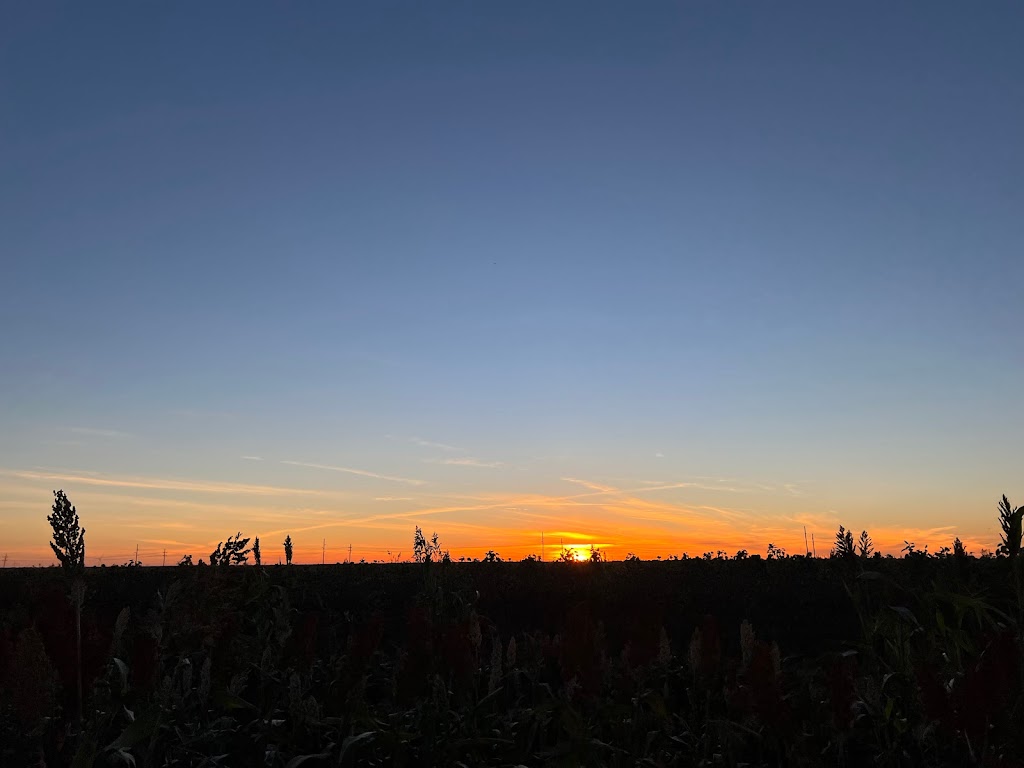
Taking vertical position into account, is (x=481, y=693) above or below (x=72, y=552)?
below

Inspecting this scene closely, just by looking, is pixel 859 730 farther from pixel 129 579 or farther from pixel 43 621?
pixel 129 579

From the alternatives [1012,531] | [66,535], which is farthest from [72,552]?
[1012,531]

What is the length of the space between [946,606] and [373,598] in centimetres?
1412

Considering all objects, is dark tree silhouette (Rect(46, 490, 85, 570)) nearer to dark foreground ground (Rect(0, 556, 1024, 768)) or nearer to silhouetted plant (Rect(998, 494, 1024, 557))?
dark foreground ground (Rect(0, 556, 1024, 768))

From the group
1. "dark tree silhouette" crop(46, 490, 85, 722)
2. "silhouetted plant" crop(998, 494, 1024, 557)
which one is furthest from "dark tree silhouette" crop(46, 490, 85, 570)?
"silhouetted plant" crop(998, 494, 1024, 557)

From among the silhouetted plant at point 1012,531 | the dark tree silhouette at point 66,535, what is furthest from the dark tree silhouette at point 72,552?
the silhouetted plant at point 1012,531

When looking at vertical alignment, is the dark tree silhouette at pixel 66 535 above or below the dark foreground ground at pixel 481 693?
above

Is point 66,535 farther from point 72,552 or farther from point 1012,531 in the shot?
point 1012,531

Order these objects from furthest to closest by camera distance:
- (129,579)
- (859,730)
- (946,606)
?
(129,579)
(946,606)
(859,730)

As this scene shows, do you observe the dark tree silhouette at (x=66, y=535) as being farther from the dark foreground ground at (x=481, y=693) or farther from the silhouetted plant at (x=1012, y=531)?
the silhouetted plant at (x=1012, y=531)

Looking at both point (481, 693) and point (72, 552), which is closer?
point (72, 552)

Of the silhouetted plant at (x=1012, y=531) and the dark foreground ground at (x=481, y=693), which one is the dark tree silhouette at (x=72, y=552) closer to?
the dark foreground ground at (x=481, y=693)

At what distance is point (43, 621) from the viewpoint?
3127 millimetres

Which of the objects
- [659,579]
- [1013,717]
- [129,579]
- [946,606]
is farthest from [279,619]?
[129,579]
